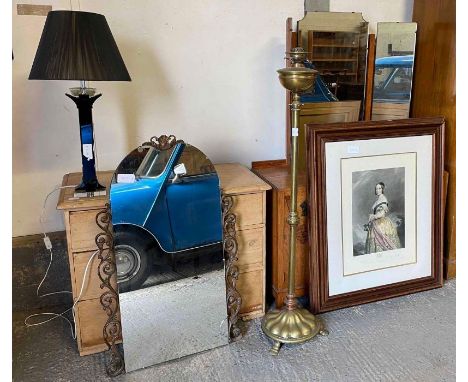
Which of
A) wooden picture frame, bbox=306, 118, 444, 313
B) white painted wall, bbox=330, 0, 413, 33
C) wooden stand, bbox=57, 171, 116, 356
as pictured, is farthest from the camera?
white painted wall, bbox=330, 0, 413, 33

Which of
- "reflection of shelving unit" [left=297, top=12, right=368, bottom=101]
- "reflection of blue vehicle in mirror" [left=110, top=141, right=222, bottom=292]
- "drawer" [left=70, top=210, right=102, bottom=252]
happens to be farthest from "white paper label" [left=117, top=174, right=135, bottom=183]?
"reflection of shelving unit" [left=297, top=12, right=368, bottom=101]

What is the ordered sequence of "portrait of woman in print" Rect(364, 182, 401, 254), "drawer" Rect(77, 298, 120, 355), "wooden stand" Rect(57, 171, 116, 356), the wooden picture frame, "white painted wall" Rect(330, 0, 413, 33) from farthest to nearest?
"white painted wall" Rect(330, 0, 413, 33) < "portrait of woman in print" Rect(364, 182, 401, 254) < the wooden picture frame < "drawer" Rect(77, 298, 120, 355) < "wooden stand" Rect(57, 171, 116, 356)

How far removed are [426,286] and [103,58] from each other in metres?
1.85

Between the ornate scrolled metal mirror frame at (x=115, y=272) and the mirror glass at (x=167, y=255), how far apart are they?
0.09 feet

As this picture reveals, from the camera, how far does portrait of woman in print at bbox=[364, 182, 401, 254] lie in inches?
79.5

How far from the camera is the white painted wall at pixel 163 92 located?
184 centimetres

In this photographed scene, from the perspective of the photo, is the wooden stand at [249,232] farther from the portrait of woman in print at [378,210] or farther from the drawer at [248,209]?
the portrait of woman in print at [378,210]

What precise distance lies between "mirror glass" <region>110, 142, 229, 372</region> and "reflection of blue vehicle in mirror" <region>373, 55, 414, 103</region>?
45.1 inches

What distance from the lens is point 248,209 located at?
1807 mm

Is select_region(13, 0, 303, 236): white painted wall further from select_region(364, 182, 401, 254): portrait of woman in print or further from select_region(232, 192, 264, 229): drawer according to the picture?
select_region(364, 182, 401, 254): portrait of woman in print

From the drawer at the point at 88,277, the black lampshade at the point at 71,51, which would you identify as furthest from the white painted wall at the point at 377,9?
the drawer at the point at 88,277

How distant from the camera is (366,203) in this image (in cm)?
200

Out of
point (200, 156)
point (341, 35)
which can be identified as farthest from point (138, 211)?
point (341, 35)

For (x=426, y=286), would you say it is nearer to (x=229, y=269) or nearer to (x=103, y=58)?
(x=229, y=269)
